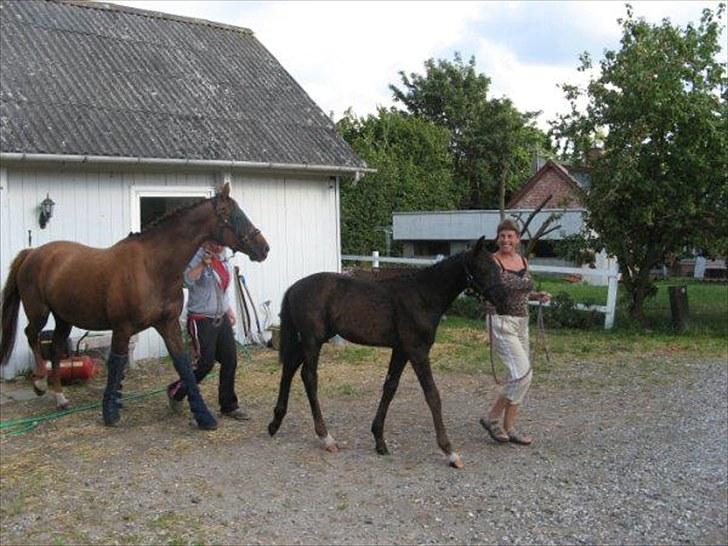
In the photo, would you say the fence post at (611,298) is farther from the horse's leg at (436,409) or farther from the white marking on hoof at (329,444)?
the white marking on hoof at (329,444)

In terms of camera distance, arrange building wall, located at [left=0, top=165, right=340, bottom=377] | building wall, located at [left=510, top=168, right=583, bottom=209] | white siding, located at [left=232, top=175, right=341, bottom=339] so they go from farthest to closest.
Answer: building wall, located at [left=510, top=168, right=583, bottom=209] < white siding, located at [left=232, top=175, right=341, bottom=339] < building wall, located at [left=0, top=165, right=340, bottom=377]

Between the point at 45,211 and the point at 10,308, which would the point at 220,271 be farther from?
the point at 45,211

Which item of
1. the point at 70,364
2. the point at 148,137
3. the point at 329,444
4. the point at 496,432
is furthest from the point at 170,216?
the point at 148,137

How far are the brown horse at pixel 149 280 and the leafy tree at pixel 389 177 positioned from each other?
15738 mm

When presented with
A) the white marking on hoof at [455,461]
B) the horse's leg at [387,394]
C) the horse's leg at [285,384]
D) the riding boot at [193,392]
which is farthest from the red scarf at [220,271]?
the white marking on hoof at [455,461]

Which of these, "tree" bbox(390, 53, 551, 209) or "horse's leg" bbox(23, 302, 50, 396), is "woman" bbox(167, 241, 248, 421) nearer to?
"horse's leg" bbox(23, 302, 50, 396)

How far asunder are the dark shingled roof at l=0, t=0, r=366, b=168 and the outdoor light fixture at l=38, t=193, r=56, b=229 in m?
0.59

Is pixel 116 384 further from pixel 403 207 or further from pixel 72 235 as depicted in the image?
pixel 403 207

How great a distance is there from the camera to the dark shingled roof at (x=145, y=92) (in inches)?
380

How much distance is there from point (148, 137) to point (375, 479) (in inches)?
250

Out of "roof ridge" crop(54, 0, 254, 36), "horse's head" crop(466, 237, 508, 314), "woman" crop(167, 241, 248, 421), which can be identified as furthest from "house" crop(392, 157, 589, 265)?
"horse's head" crop(466, 237, 508, 314)

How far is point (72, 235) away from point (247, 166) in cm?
245

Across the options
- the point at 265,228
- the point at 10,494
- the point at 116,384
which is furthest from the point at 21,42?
the point at 10,494

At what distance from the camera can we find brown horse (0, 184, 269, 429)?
6.59 metres
